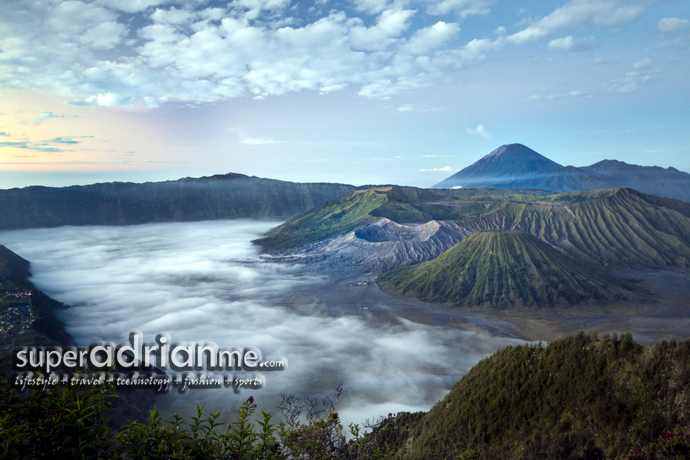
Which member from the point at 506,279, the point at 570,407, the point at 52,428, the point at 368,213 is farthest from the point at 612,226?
the point at 52,428

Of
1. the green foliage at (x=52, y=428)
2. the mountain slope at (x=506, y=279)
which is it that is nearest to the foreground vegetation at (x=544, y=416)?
the green foliage at (x=52, y=428)

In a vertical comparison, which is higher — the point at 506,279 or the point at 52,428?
the point at 52,428

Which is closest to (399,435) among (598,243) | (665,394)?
(665,394)

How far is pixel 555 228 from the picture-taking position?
10388 cm

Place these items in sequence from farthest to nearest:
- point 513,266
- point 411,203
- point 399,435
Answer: point 411,203
point 513,266
point 399,435

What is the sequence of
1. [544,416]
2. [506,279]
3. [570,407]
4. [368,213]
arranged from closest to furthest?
[570,407] → [544,416] → [506,279] → [368,213]

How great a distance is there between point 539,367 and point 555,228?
319ft

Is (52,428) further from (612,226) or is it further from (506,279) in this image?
(612,226)

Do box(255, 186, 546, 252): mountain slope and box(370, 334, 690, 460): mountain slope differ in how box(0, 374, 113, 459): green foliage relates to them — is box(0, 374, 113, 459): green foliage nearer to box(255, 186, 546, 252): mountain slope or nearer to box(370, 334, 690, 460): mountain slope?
box(370, 334, 690, 460): mountain slope

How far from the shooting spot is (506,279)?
225ft

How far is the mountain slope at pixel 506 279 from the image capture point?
65.2 metres

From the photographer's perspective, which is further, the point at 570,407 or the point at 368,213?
the point at 368,213

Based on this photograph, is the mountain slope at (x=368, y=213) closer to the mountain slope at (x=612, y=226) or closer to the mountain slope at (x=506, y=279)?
the mountain slope at (x=612, y=226)

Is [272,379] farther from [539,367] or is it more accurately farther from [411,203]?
[411,203]
